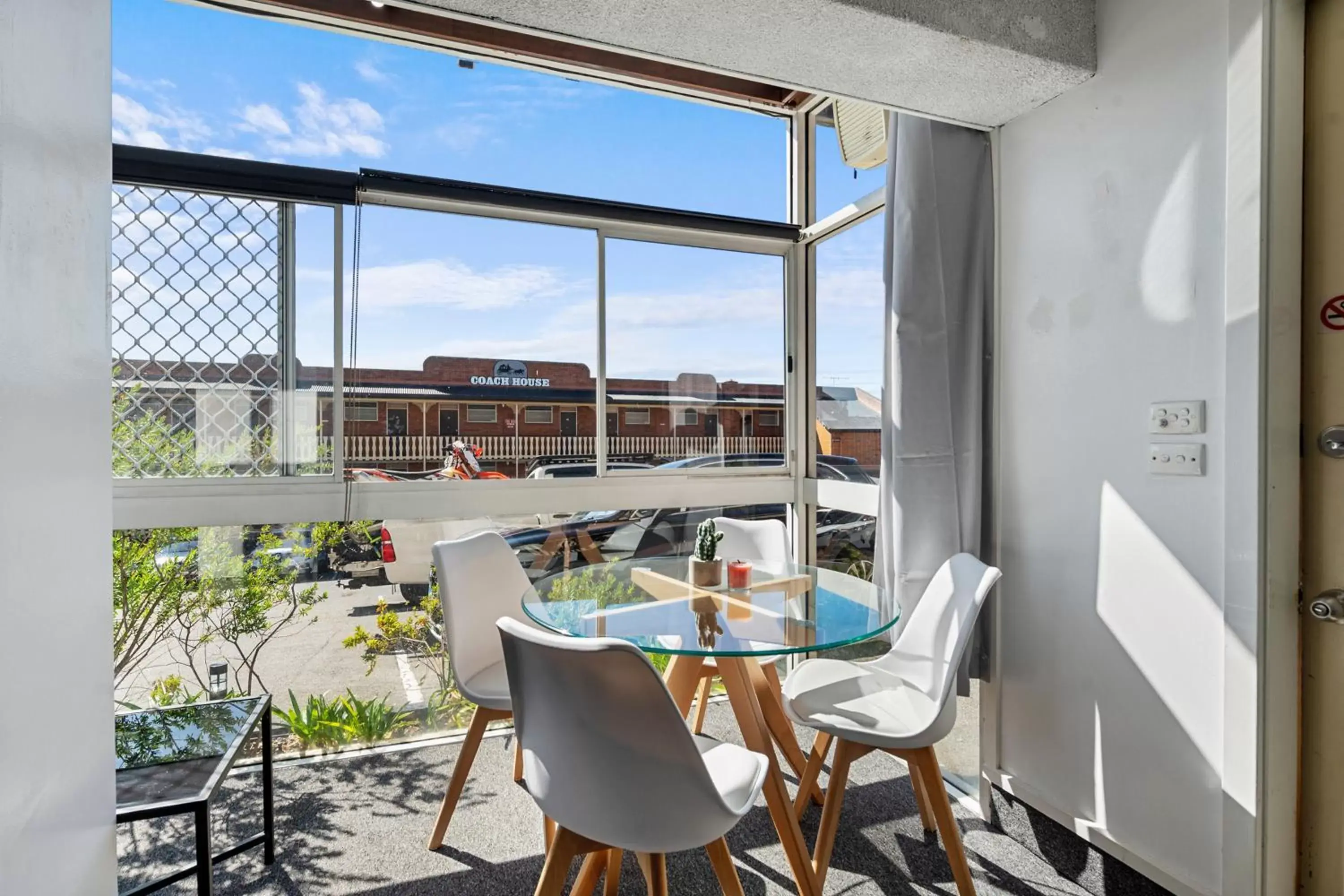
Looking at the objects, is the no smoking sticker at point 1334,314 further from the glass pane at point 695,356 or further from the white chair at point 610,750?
the glass pane at point 695,356

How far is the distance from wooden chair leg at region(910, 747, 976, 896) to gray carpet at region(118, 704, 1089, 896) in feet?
0.50

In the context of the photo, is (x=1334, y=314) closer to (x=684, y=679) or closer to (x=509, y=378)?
(x=684, y=679)

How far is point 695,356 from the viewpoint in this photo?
3432mm

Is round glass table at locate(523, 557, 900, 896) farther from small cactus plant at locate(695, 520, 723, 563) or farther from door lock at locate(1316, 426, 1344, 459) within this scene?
door lock at locate(1316, 426, 1344, 459)

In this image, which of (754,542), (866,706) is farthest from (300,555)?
(866,706)

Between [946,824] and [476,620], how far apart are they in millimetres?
1667

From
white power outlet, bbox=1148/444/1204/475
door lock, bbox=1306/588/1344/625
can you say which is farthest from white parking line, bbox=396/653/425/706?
door lock, bbox=1306/588/1344/625

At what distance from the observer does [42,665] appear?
644 mm

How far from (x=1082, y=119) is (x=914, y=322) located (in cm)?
76

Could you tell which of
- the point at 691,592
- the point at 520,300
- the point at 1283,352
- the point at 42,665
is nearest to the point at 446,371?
the point at 520,300

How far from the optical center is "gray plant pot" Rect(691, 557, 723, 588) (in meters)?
2.30

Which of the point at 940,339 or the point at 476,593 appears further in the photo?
the point at 476,593

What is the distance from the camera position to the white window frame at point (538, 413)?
10.2 ft

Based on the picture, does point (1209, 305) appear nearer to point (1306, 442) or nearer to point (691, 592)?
point (1306, 442)
